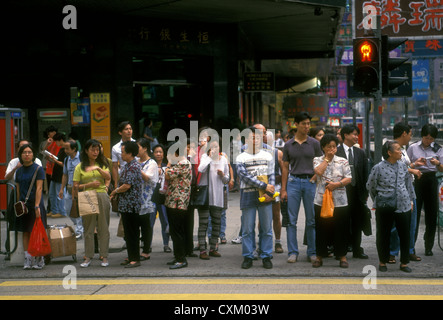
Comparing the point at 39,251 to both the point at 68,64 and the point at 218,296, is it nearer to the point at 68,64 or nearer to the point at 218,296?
the point at 218,296

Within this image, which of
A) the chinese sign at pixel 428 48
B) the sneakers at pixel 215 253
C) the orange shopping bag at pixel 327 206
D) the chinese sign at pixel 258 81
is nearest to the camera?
the orange shopping bag at pixel 327 206

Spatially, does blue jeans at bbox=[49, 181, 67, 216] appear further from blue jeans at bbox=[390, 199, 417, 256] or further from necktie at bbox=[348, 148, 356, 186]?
blue jeans at bbox=[390, 199, 417, 256]

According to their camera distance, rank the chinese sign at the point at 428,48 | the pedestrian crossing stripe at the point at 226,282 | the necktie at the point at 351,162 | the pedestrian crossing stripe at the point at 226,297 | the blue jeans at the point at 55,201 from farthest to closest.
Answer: the chinese sign at the point at 428,48 < the blue jeans at the point at 55,201 < the necktie at the point at 351,162 < the pedestrian crossing stripe at the point at 226,282 < the pedestrian crossing stripe at the point at 226,297

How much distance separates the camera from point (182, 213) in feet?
24.2

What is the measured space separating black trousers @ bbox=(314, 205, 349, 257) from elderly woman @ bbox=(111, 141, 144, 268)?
2.30 metres

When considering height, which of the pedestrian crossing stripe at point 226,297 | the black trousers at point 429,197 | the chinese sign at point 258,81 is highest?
the chinese sign at point 258,81

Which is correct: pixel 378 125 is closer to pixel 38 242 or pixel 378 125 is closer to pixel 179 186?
pixel 179 186

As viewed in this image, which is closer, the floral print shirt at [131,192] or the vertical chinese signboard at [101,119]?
the floral print shirt at [131,192]

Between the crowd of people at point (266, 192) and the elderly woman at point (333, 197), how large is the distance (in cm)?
1

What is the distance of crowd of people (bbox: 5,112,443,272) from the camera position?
7121 millimetres

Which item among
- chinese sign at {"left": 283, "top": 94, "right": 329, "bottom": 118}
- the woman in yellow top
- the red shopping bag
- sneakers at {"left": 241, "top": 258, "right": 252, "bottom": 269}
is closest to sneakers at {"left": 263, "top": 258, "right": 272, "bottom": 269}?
sneakers at {"left": 241, "top": 258, "right": 252, "bottom": 269}

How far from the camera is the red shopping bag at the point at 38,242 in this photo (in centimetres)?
732

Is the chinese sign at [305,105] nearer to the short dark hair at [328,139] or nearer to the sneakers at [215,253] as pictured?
the sneakers at [215,253]

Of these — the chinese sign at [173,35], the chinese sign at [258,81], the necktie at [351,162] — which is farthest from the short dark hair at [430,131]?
the chinese sign at [258,81]
